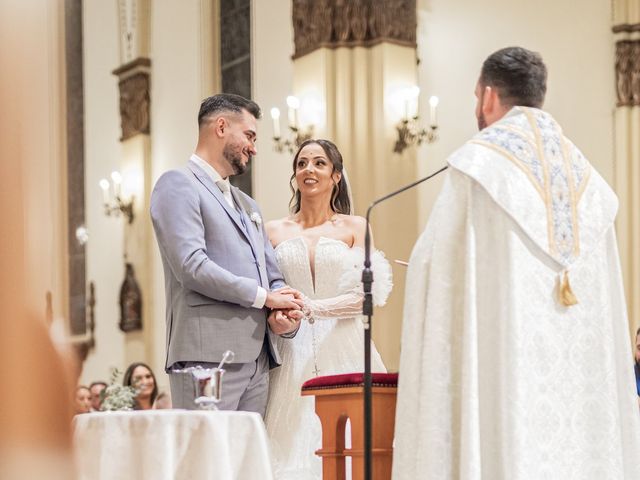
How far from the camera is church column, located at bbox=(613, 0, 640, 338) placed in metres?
9.80

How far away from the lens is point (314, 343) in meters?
4.99

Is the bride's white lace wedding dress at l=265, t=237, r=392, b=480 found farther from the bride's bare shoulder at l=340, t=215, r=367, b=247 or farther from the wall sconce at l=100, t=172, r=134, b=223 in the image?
the wall sconce at l=100, t=172, r=134, b=223

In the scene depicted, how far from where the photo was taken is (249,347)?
13.4 ft

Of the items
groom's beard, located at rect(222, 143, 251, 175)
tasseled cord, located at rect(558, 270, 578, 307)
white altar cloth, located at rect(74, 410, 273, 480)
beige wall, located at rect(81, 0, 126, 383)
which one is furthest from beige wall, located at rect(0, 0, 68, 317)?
beige wall, located at rect(81, 0, 126, 383)

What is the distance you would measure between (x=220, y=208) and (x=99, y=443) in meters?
1.51

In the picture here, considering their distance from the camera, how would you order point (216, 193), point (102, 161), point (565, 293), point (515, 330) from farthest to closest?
point (102, 161) < point (216, 193) < point (565, 293) < point (515, 330)

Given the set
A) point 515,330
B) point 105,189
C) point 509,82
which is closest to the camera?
point 515,330

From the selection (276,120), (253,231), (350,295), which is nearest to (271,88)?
(276,120)

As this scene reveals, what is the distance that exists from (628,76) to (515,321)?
23.5 feet

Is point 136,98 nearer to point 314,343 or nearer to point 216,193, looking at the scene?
point 314,343

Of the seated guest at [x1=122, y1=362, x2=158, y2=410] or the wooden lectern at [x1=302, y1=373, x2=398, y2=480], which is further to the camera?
the seated guest at [x1=122, y1=362, x2=158, y2=410]

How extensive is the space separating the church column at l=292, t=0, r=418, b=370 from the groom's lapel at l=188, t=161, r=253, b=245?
574 cm

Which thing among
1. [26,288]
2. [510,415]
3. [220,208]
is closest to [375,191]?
[220,208]

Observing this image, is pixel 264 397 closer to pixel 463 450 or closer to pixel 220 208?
pixel 220 208
